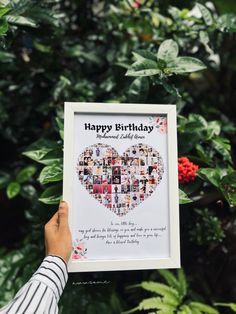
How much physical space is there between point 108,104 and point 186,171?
36cm

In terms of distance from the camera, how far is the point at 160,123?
115 cm

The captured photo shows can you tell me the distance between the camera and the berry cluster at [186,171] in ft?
4.10

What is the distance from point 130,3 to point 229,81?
3.31ft

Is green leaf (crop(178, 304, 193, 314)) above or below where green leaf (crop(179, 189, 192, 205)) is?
below

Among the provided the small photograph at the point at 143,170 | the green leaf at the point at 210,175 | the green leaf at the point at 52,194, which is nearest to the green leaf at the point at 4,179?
the green leaf at the point at 52,194

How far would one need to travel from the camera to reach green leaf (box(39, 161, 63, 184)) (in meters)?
1.18

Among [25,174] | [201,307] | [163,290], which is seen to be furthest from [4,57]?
[201,307]

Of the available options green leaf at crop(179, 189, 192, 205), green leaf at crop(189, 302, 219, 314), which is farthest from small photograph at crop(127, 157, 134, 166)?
green leaf at crop(189, 302, 219, 314)

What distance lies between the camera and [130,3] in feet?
5.24

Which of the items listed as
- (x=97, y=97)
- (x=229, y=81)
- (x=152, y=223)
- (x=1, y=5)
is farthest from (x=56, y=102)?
(x=229, y=81)

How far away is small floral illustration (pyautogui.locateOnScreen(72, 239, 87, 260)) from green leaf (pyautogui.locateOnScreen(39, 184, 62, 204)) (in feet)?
0.68

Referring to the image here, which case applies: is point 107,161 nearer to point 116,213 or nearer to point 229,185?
point 116,213

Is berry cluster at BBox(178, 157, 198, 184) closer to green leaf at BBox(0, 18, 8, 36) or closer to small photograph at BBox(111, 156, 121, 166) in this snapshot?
small photograph at BBox(111, 156, 121, 166)

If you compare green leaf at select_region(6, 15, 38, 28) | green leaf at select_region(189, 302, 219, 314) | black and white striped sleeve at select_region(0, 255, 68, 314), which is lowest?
green leaf at select_region(189, 302, 219, 314)
